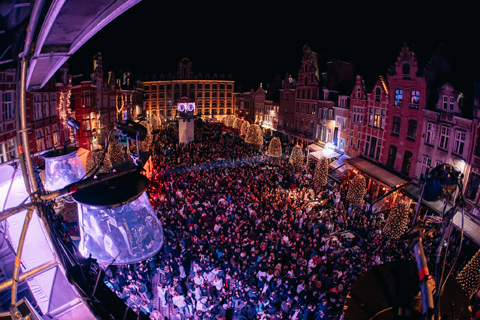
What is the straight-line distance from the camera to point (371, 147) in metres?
22.2

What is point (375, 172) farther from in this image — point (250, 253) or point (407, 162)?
point (250, 253)

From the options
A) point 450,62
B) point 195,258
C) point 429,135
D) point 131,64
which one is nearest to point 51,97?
point 195,258

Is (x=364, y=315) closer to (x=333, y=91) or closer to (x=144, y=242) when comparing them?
(x=144, y=242)

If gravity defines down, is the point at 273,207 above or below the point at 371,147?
below

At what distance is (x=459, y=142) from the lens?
14820 millimetres

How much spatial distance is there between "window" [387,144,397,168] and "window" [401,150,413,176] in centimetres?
90

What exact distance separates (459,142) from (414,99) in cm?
441

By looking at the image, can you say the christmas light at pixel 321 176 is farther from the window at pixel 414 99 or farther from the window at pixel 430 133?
the window at pixel 414 99

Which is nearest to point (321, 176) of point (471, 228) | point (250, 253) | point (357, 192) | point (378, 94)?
point (357, 192)

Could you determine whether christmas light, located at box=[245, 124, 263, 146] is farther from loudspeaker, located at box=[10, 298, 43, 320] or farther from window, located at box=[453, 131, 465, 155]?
loudspeaker, located at box=[10, 298, 43, 320]

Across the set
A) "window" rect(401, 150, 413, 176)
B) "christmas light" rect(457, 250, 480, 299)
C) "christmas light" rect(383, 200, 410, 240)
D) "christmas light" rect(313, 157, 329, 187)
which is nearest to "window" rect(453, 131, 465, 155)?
"window" rect(401, 150, 413, 176)

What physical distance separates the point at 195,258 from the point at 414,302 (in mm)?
8371

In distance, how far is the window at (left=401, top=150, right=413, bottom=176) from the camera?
18622 millimetres

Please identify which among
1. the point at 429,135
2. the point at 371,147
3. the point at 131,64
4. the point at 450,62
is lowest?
the point at 371,147
